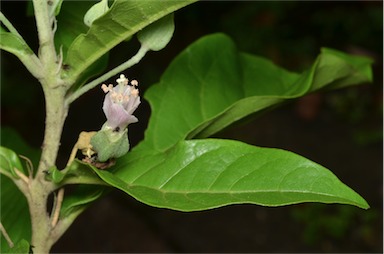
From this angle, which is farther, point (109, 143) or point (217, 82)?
point (217, 82)

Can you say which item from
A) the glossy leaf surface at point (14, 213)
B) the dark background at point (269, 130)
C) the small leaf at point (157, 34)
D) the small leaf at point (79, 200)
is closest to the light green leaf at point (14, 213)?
the glossy leaf surface at point (14, 213)

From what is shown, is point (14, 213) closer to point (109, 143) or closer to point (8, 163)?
point (8, 163)

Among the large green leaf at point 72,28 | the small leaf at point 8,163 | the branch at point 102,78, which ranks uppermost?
the large green leaf at point 72,28

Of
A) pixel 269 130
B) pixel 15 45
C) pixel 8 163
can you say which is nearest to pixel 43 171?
pixel 8 163

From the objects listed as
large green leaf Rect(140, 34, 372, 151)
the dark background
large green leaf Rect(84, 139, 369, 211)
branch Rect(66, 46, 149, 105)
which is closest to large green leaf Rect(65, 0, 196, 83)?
branch Rect(66, 46, 149, 105)

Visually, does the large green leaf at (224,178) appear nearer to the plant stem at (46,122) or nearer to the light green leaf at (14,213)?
the plant stem at (46,122)

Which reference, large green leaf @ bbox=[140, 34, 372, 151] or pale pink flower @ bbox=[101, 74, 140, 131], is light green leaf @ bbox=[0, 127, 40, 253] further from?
pale pink flower @ bbox=[101, 74, 140, 131]

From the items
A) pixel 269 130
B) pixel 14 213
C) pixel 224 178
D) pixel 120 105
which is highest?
pixel 120 105
